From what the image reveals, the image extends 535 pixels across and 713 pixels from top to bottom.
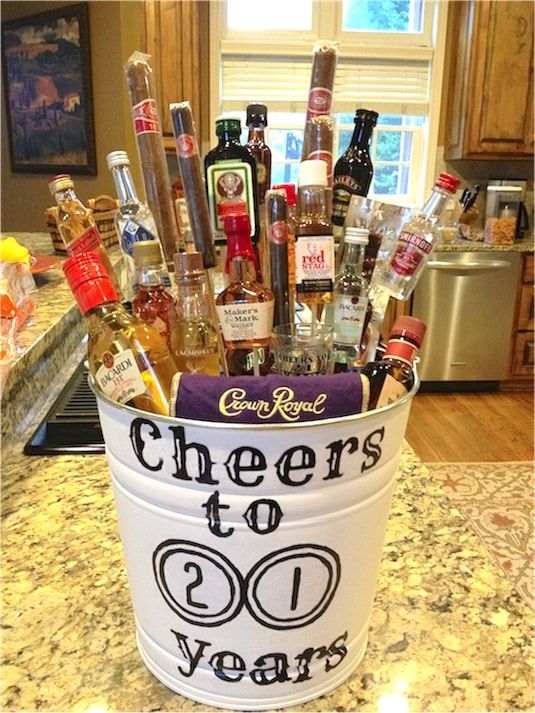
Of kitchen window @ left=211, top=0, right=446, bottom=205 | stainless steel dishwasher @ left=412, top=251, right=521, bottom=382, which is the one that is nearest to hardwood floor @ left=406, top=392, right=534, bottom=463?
stainless steel dishwasher @ left=412, top=251, right=521, bottom=382

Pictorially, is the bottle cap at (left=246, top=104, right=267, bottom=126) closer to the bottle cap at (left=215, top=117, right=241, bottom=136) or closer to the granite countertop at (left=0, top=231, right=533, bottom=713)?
the bottle cap at (left=215, top=117, right=241, bottom=136)

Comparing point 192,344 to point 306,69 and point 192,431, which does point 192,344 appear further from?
point 306,69

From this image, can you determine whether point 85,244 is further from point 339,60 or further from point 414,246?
point 339,60

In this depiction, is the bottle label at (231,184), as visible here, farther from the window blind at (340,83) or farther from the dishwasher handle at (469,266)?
the window blind at (340,83)

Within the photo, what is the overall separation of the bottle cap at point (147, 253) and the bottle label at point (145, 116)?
0.40 feet

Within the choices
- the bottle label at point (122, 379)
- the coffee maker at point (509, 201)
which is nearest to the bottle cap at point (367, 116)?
the bottle label at point (122, 379)

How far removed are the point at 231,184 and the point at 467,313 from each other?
113 inches

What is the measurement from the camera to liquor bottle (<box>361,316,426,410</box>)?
0.43 metres

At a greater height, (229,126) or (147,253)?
(229,126)

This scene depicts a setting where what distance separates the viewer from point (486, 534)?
2016mm

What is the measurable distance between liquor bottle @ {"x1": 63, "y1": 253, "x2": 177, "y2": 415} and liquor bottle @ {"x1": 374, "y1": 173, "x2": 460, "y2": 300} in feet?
0.70

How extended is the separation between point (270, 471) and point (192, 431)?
0.06 meters

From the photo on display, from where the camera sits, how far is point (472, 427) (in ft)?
9.43

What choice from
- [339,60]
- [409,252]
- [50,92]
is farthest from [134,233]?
[50,92]
